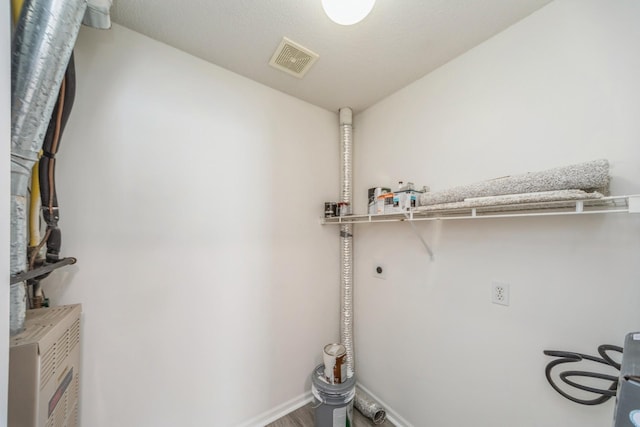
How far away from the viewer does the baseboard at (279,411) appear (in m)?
1.57

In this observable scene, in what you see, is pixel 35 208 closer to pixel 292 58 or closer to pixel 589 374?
pixel 292 58

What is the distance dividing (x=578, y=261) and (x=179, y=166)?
6.74ft

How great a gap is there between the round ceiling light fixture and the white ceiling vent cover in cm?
47

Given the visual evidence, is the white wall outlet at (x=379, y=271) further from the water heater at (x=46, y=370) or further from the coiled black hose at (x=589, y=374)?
the water heater at (x=46, y=370)

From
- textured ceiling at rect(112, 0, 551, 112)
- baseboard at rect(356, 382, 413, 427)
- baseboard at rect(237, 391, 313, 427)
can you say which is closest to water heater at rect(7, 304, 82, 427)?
baseboard at rect(237, 391, 313, 427)

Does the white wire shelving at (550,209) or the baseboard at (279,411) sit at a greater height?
the white wire shelving at (550,209)

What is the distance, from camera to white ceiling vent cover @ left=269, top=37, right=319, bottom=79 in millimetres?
1326

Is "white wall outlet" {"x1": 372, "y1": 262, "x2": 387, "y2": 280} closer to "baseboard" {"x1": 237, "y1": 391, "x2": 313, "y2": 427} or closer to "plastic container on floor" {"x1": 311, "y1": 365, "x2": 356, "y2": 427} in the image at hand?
"plastic container on floor" {"x1": 311, "y1": 365, "x2": 356, "y2": 427}

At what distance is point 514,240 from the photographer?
3.69 ft

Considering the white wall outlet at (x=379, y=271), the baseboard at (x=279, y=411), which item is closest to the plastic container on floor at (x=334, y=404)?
the baseboard at (x=279, y=411)

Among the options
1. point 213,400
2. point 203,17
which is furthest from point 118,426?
point 203,17

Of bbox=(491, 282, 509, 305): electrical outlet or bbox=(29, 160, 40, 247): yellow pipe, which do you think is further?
bbox=(491, 282, 509, 305): electrical outlet

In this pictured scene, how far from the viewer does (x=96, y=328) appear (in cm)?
113

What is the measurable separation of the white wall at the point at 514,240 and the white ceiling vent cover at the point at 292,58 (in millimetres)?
738
